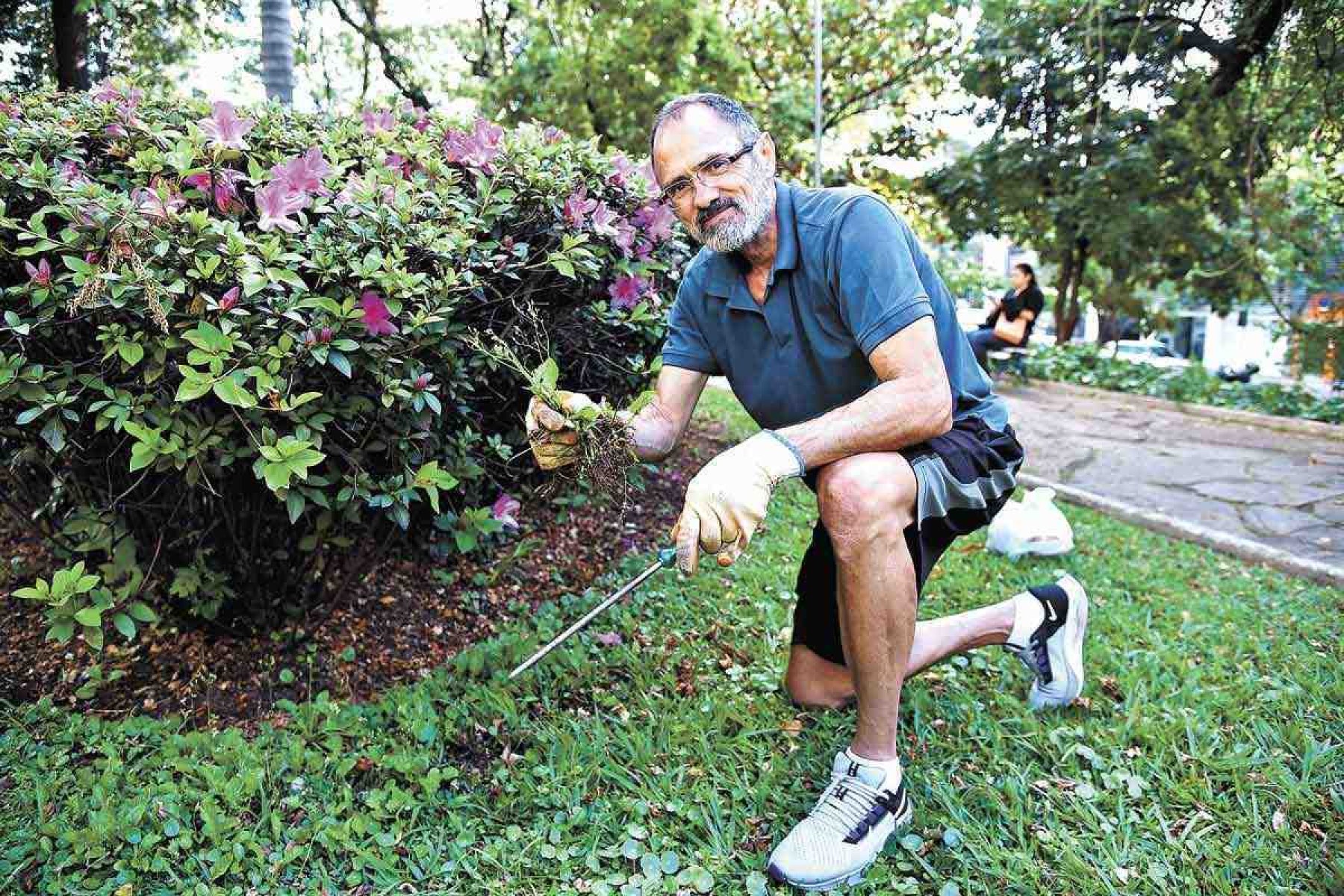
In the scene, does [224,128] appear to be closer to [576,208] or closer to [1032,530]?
[576,208]

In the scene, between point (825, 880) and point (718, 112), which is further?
point (718, 112)

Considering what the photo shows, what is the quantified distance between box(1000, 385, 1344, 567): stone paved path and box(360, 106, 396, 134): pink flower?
3995 mm

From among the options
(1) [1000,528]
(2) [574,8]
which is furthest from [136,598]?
(2) [574,8]

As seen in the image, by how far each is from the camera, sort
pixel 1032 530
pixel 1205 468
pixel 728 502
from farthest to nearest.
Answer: pixel 1205 468
pixel 1032 530
pixel 728 502

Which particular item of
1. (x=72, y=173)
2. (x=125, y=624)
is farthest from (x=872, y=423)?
(x=72, y=173)

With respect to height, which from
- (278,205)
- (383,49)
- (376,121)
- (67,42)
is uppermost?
(383,49)

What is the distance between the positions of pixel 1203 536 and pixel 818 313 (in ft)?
9.61

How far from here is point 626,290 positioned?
278 centimetres

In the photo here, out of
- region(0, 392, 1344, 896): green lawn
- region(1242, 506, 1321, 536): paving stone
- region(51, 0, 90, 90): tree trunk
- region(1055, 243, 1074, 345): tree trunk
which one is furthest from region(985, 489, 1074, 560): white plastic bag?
region(1055, 243, 1074, 345): tree trunk

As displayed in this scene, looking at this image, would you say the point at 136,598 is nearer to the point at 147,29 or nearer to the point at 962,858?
the point at 962,858

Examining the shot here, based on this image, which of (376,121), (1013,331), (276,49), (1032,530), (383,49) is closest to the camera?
(376,121)

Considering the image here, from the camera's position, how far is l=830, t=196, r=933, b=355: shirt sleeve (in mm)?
1853

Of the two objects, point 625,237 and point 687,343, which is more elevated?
point 625,237

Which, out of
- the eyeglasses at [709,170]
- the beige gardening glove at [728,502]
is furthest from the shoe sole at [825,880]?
the eyeglasses at [709,170]
